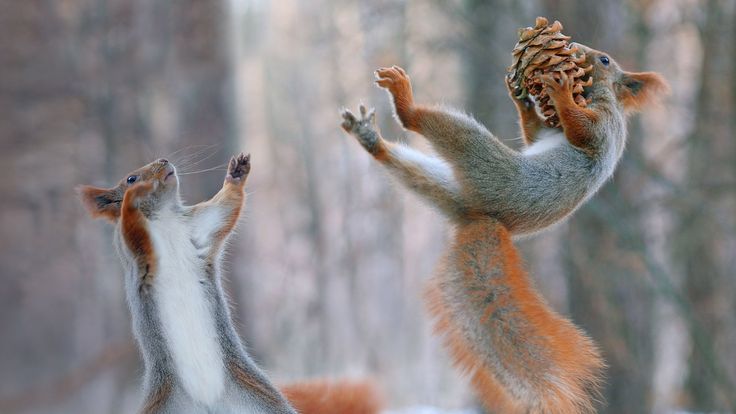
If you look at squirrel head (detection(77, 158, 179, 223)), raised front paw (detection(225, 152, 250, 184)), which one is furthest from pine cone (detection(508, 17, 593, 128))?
squirrel head (detection(77, 158, 179, 223))

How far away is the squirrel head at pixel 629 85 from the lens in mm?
3859

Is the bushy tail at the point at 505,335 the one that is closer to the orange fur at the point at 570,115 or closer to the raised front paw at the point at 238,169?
the orange fur at the point at 570,115

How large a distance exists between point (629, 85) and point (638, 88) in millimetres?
42

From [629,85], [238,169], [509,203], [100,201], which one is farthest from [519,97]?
[100,201]

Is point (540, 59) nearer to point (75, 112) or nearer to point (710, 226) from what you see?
point (710, 226)

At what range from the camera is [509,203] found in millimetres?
3449

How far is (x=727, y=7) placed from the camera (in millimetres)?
9898

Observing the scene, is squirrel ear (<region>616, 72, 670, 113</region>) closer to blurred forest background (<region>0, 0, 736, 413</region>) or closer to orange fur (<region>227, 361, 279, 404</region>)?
blurred forest background (<region>0, 0, 736, 413</region>)

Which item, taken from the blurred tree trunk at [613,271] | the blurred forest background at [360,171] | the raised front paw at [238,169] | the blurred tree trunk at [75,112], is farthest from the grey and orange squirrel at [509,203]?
the blurred tree trunk at [75,112]

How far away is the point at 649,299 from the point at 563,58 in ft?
19.0

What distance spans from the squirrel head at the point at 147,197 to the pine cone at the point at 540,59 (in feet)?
4.38

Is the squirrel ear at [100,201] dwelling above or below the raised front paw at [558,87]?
below

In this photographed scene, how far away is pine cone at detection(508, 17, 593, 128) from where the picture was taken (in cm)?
315

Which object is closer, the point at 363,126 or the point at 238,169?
the point at 238,169
